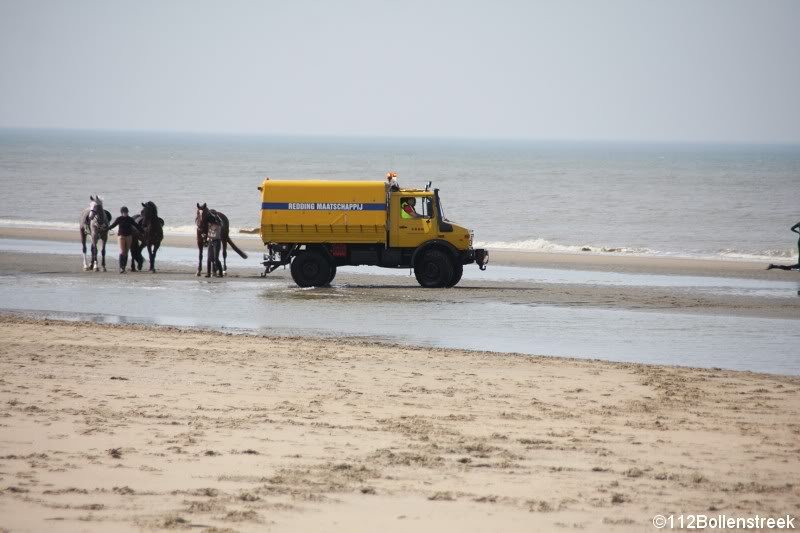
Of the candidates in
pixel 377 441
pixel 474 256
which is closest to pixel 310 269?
pixel 474 256

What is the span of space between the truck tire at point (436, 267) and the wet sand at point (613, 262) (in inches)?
313

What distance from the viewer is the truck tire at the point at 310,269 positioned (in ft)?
81.8

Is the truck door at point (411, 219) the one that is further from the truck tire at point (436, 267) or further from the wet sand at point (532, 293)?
the wet sand at point (532, 293)

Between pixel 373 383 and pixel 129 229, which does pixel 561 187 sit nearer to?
pixel 129 229

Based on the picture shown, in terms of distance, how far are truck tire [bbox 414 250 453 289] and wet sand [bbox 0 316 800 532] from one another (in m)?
9.22

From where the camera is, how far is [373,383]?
1319 cm

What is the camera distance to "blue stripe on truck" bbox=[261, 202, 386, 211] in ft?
79.7

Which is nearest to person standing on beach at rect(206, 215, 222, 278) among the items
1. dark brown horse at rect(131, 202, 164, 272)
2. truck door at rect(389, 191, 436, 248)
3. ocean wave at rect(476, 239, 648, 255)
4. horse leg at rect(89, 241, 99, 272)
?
dark brown horse at rect(131, 202, 164, 272)

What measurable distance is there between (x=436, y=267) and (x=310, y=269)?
274 cm

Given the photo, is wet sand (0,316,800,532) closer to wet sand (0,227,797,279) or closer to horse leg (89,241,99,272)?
horse leg (89,241,99,272)

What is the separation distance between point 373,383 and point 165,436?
3444 mm

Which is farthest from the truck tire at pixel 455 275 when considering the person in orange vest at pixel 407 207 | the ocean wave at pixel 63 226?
the ocean wave at pixel 63 226

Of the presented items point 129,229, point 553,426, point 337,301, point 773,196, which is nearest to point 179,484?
point 553,426

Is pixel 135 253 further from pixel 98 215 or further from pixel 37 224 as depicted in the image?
pixel 37 224
